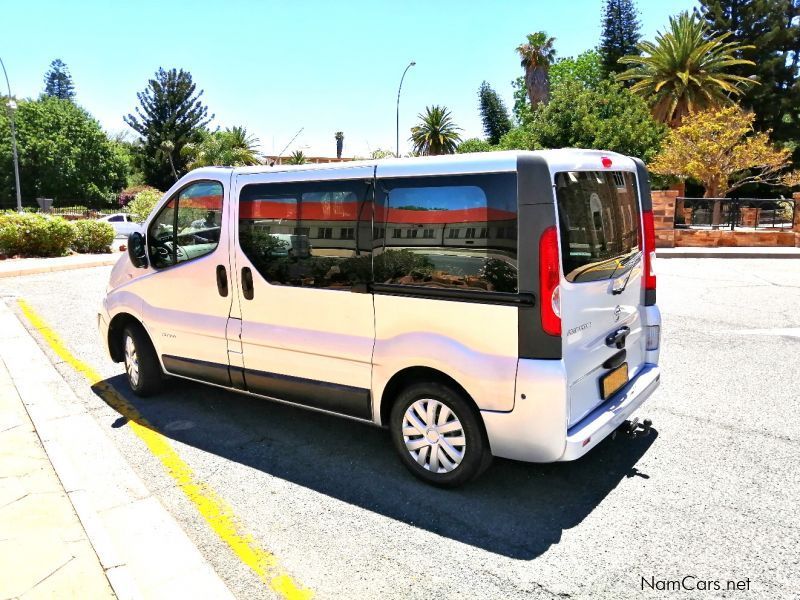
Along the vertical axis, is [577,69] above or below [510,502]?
above

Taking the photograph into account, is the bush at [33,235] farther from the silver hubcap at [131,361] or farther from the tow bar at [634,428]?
the tow bar at [634,428]

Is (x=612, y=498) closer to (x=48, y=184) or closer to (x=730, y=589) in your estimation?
(x=730, y=589)

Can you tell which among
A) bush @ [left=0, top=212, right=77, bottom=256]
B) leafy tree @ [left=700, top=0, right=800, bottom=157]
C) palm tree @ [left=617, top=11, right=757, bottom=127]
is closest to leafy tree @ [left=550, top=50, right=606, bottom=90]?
leafy tree @ [left=700, top=0, right=800, bottom=157]

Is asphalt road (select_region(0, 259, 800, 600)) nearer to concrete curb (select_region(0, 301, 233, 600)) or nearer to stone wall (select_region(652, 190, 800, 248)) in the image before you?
concrete curb (select_region(0, 301, 233, 600))

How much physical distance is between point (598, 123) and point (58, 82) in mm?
96775

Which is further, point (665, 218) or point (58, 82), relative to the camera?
point (58, 82)

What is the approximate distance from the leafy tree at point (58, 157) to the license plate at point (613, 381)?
5724 centimetres

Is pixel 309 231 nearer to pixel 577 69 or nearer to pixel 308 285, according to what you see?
pixel 308 285

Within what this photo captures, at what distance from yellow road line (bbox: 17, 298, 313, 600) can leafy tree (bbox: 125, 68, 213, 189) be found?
58.4 metres

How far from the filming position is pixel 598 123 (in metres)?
30.1

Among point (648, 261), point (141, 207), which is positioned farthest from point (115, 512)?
point (141, 207)

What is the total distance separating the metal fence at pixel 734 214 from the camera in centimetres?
1955

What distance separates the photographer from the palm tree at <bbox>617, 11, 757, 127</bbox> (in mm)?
34344

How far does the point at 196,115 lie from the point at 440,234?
63.9 metres
